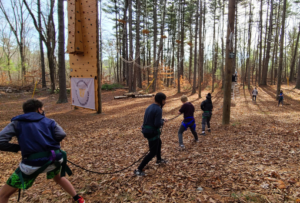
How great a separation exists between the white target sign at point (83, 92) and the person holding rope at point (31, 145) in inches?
326

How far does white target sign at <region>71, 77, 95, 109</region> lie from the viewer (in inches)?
412

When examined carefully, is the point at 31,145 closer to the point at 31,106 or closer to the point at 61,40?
the point at 31,106

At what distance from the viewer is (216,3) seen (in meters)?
23.9

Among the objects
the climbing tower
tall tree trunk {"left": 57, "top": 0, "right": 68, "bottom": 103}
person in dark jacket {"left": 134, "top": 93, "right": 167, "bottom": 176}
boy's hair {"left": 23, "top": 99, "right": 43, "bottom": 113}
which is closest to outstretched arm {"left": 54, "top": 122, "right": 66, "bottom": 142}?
boy's hair {"left": 23, "top": 99, "right": 43, "bottom": 113}

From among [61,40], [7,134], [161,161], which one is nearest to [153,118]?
[161,161]

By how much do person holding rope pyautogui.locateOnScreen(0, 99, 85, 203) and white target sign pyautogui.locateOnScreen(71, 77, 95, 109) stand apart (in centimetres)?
829

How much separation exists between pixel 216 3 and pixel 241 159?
85.5ft

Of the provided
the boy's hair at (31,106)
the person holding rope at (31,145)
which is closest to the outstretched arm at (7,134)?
the person holding rope at (31,145)

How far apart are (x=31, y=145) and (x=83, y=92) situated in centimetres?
918

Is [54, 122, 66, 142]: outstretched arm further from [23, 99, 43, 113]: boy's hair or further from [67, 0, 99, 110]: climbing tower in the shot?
[67, 0, 99, 110]: climbing tower

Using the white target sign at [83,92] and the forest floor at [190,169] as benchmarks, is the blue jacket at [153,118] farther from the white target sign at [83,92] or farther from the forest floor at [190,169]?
the white target sign at [83,92]

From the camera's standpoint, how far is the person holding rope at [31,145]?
86.4 inches

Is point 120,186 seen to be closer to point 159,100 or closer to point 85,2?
point 159,100

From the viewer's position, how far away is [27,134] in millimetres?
2193
